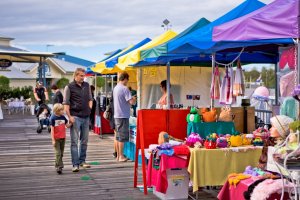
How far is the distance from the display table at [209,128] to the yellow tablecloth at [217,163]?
0.85 meters

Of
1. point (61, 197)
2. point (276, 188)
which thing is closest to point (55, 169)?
point (61, 197)

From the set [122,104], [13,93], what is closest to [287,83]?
[122,104]

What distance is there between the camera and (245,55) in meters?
10.2

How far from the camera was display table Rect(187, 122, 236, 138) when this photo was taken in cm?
648

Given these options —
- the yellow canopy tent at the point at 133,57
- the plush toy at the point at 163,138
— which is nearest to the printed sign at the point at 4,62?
the yellow canopy tent at the point at 133,57

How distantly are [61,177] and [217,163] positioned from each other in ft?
9.82

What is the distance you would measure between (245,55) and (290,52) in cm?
411

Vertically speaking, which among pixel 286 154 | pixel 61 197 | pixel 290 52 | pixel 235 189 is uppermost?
pixel 290 52

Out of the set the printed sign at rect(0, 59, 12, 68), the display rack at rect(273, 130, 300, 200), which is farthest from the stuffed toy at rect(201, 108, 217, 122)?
the printed sign at rect(0, 59, 12, 68)

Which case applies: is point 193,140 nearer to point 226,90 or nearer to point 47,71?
point 226,90

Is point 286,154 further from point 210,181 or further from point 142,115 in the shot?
point 142,115

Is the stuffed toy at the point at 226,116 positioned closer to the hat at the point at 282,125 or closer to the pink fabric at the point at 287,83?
the pink fabric at the point at 287,83

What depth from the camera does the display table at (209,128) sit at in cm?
648

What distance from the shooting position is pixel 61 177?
24.7ft
